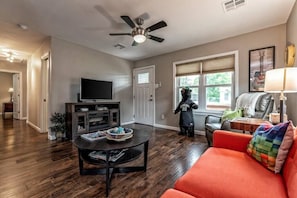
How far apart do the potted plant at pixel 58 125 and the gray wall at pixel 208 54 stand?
8.86 feet

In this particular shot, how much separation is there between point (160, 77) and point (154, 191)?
3.67m

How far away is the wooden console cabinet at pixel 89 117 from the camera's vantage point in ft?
11.4

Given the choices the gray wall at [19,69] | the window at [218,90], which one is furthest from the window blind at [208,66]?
the gray wall at [19,69]

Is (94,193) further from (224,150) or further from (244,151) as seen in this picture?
(244,151)

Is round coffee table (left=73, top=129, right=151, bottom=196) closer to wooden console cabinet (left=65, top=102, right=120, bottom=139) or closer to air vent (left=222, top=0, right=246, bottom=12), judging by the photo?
wooden console cabinet (left=65, top=102, right=120, bottom=139)

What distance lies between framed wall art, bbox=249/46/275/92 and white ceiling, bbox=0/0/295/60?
0.49 meters

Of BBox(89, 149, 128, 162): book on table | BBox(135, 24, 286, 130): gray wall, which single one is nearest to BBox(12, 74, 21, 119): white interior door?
BBox(135, 24, 286, 130): gray wall

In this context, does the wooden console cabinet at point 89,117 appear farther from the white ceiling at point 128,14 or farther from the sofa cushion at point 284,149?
the sofa cushion at point 284,149

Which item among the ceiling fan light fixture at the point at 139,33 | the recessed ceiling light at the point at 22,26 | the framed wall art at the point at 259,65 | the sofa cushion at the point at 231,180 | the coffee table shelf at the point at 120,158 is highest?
the recessed ceiling light at the point at 22,26

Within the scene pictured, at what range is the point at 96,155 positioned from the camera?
5.88 feet

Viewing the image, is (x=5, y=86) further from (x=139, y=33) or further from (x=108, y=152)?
(x=108, y=152)

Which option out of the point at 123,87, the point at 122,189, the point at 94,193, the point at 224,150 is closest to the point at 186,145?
the point at 224,150

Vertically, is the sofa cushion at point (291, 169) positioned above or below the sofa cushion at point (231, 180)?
above

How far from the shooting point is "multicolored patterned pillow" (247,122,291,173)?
1.15 m
